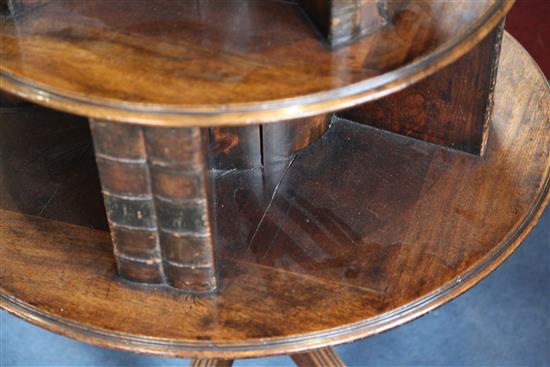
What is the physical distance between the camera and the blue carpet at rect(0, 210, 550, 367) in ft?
5.43

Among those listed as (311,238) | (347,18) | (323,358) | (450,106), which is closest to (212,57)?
(347,18)

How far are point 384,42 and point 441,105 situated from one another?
0.34 m

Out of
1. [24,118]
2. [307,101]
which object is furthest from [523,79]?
[24,118]

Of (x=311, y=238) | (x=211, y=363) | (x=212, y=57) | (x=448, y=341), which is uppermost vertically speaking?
(x=212, y=57)

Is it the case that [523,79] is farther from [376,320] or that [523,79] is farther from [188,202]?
[188,202]

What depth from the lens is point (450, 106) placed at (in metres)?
1.31

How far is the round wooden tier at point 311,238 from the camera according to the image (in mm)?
1119

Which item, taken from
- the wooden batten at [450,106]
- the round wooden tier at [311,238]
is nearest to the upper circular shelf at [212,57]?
the wooden batten at [450,106]

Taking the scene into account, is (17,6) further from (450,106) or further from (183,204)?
(450,106)

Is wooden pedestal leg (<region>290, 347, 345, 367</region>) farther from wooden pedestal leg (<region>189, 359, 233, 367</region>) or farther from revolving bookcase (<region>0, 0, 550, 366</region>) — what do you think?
wooden pedestal leg (<region>189, 359, 233, 367</region>)

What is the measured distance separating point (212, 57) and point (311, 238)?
0.35 metres

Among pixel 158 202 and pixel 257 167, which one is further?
pixel 257 167

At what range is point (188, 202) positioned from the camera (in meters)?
1.03

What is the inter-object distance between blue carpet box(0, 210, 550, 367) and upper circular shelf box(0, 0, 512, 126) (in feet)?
2.58
